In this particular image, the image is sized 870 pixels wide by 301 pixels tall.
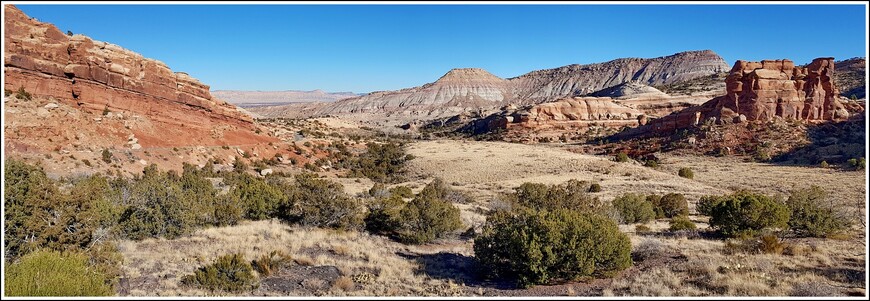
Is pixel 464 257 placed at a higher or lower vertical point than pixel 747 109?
lower

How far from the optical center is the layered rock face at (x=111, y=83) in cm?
2873

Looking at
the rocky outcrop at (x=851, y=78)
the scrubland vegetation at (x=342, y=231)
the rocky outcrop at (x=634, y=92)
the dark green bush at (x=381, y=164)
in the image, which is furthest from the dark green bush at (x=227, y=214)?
the rocky outcrop at (x=851, y=78)

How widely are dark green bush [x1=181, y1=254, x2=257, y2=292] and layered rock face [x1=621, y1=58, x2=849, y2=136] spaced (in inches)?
2120

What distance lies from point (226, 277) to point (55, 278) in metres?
2.61

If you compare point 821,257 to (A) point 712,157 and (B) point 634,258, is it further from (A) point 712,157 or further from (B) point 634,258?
(A) point 712,157

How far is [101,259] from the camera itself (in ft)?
28.7

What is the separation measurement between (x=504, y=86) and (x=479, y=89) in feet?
57.3

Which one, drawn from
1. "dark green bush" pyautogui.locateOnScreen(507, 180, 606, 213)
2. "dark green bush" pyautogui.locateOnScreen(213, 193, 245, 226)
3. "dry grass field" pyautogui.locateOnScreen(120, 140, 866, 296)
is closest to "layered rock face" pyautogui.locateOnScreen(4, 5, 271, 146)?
"dark green bush" pyautogui.locateOnScreen(213, 193, 245, 226)

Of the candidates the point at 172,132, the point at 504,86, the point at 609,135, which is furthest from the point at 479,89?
the point at 172,132

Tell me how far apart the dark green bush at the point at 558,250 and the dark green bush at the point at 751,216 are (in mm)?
5691

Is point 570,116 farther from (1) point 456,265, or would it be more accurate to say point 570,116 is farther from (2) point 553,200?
(1) point 456,265

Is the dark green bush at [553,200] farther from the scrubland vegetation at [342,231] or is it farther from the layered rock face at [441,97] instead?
the layered rock face at [441,97]

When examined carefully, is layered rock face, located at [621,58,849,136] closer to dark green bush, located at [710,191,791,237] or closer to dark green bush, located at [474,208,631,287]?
dark green bush, located at [710,191,791,237]

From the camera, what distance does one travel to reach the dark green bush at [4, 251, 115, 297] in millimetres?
6535
